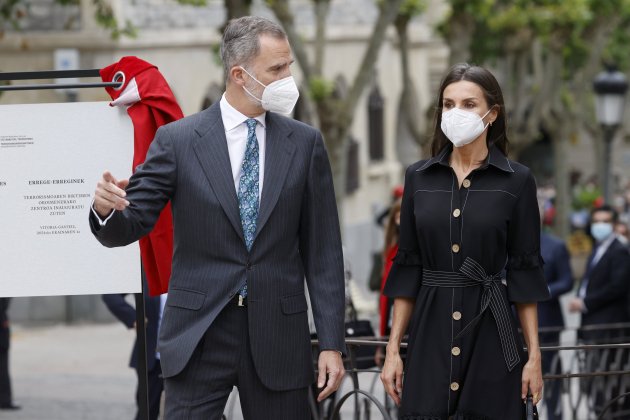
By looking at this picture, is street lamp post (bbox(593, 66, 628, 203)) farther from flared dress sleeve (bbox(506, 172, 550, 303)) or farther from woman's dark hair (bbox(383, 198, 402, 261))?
flared dress sleeve (bbox(506, 172, 550, 303))

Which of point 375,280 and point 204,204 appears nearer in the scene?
point 204,204

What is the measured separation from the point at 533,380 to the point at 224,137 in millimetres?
1399

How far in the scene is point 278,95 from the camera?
16.6 ft

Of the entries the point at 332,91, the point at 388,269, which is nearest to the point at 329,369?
the point at 388,269

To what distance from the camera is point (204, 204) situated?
4.98m

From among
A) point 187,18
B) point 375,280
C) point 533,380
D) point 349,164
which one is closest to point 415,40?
point 349,164

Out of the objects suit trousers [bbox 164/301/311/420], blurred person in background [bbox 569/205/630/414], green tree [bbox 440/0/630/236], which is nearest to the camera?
suit trousers [bbox 164/301/311/420]

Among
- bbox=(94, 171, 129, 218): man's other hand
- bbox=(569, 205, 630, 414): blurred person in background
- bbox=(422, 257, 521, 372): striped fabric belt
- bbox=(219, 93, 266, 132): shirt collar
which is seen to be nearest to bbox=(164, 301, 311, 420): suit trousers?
bbox=(94, 171, 129, 218): man's other hand

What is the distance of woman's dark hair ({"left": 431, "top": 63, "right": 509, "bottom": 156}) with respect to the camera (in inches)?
211

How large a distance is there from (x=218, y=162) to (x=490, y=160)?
1039mm

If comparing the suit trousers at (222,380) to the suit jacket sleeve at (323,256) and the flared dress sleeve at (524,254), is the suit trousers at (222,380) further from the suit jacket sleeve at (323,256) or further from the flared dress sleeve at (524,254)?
the flared dress sleeve at (524,254)

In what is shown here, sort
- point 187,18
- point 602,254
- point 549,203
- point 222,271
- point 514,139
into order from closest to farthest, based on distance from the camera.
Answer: point 222,271, point 602,254, point 187,18, point 514,139, point 549,203

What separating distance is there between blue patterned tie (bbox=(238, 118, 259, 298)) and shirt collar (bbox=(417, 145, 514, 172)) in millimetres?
689

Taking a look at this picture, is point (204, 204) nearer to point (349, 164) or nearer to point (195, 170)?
point (195, 170)
